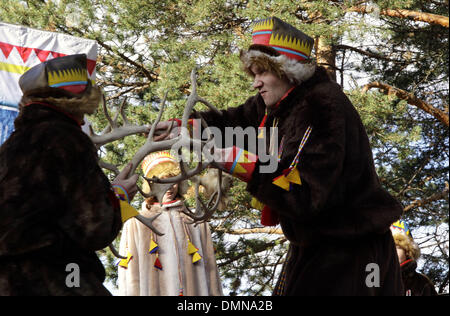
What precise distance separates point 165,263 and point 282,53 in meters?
2.81

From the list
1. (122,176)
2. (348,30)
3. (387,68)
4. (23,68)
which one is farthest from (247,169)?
(387,68)

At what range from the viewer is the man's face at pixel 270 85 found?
11.6 feet

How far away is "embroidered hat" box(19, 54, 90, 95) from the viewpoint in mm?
2979

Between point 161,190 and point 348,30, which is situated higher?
point 348,30

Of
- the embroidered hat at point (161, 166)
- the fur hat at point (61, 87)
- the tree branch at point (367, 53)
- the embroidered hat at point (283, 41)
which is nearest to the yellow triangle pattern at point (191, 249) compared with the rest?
the embroidered hat at point (161, 166)

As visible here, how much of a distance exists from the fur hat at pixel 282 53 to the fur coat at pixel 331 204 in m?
0.16

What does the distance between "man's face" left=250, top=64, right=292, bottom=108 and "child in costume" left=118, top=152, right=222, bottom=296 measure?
7.36ft

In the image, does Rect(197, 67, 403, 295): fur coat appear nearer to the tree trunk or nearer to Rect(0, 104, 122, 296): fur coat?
Rect(0, 104, 122, 296): fur coat

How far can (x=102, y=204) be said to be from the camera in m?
2.85

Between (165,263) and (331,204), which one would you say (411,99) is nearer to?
(165,263)

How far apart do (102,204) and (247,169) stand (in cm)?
76

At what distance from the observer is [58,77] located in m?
2.99
